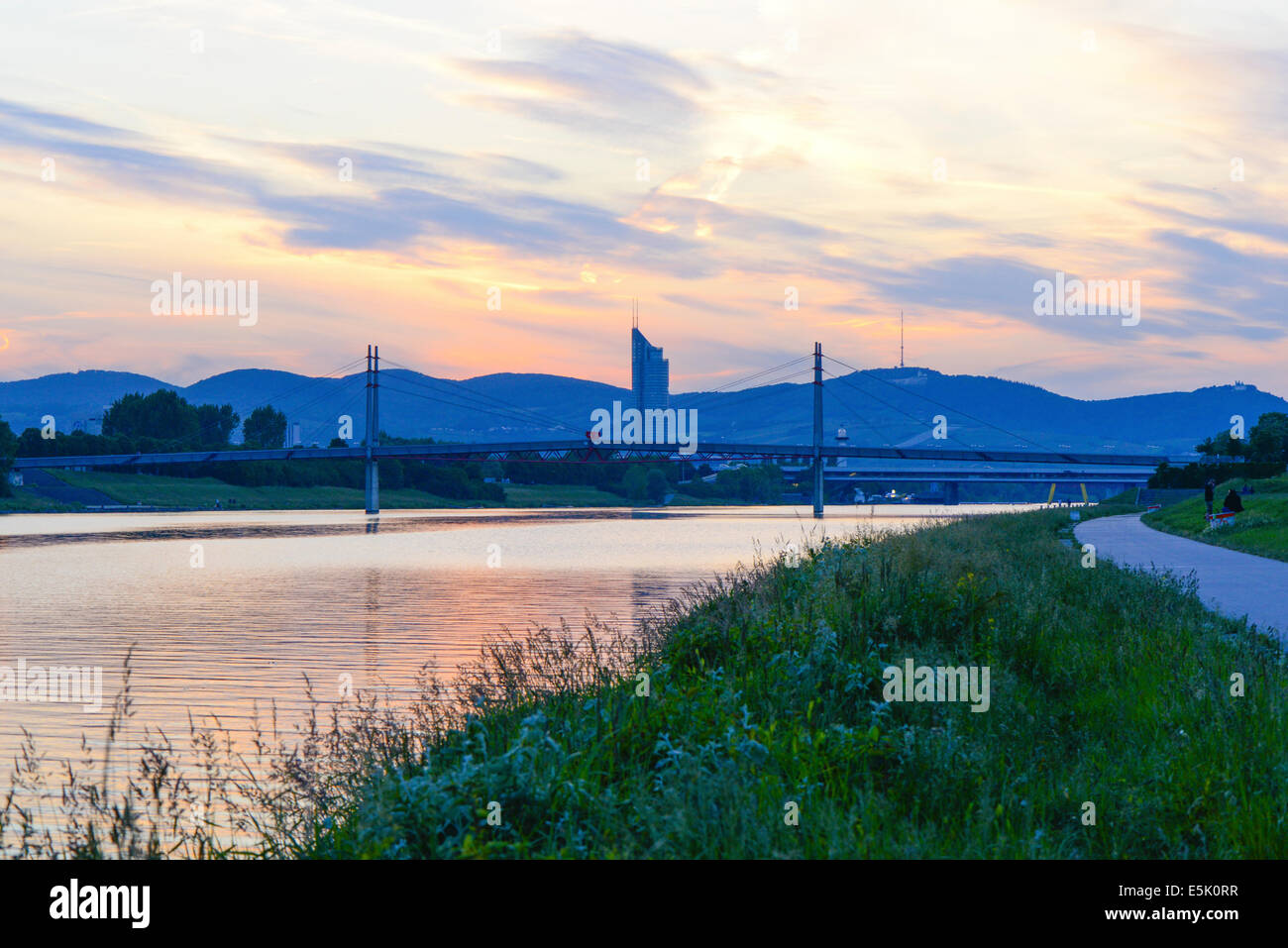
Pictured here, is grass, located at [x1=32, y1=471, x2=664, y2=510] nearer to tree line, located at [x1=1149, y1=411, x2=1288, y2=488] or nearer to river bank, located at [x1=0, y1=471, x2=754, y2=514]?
river bank, located at [x1=0, y1=471, x2=754, y2=514]

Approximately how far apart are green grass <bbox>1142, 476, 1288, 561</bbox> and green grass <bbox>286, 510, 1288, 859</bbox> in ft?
63.1

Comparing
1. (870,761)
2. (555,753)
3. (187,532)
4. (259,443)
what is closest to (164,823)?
(555,753)

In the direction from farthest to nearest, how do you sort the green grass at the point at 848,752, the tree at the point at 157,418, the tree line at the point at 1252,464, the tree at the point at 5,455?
1. the tree at the point at 157,418
2. the tree at the point at 5,455
3. the tree line at the point at 1252,464
4. the green grass at the point at 848,752

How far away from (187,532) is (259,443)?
120803 mm

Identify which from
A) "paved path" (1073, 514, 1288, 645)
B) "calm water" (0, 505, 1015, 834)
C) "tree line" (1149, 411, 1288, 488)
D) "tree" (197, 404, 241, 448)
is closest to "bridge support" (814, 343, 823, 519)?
"tree line" (1149, 411, 1288, 488)

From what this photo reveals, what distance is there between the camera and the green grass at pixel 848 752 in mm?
6902

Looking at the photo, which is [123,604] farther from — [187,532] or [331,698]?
[187,532]

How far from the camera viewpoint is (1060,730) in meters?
10.3

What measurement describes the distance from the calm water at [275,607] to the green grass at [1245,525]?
10.3 m

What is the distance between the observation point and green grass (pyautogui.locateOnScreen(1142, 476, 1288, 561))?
3212 centimetres

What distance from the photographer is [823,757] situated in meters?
8.35

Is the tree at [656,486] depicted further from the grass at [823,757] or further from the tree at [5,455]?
the grass at [823,757]

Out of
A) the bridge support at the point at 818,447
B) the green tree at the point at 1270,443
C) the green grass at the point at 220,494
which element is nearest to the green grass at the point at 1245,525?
the green tree at the point at 1270,443

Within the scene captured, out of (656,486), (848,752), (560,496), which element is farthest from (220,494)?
(848,752)
